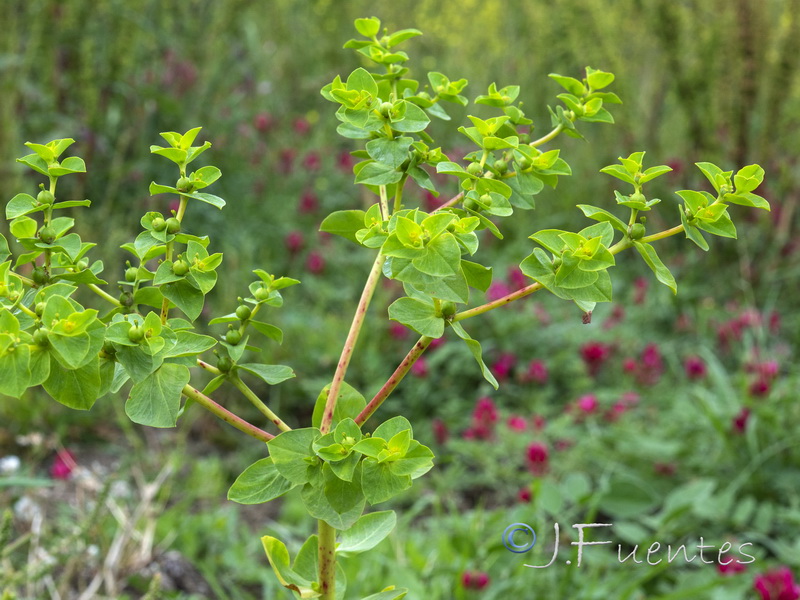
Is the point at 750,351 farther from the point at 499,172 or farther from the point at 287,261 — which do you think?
the point at 499,172

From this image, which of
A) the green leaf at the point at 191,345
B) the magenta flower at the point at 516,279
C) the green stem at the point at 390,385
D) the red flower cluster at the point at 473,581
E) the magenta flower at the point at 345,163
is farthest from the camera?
the magenta flower at the point at 345,163

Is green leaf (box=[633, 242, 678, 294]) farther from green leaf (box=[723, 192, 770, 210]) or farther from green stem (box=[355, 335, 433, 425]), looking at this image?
green stem (box=[355, 335, 433, 425])

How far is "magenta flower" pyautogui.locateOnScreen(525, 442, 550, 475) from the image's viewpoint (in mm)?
2018

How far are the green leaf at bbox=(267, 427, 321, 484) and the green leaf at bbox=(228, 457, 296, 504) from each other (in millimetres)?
31

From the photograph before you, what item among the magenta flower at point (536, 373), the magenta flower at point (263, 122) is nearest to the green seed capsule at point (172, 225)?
the magenta flower at point (536, 373)

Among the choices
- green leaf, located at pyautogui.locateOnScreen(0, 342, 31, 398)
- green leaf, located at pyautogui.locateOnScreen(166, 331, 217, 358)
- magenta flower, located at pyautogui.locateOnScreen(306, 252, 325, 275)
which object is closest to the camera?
green leaf, located at pyautogui.locateOnScreen(0, 342, 31, 398)

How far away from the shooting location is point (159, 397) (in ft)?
2.44

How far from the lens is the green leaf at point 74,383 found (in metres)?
0.70

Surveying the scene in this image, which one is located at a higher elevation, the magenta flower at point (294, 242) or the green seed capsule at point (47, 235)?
the green seed capsule at point (47, 235)

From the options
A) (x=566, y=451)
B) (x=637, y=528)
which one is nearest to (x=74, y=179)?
(x=566, y=451)

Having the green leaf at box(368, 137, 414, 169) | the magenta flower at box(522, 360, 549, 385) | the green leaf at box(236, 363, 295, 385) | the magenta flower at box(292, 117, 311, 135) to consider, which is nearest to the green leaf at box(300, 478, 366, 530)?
the green leaf at box(236, 363, 295, 385)

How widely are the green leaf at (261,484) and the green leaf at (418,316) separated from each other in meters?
0.20

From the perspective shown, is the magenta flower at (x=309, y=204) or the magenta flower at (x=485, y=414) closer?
the magenta flower at (x=485, y=414)

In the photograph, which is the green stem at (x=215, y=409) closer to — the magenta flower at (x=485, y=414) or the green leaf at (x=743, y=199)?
the green leaf at (x=743, y=199)
